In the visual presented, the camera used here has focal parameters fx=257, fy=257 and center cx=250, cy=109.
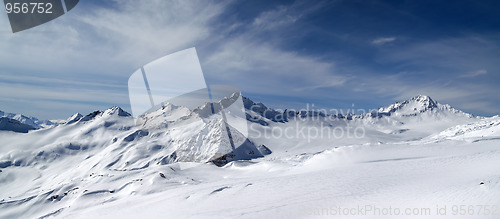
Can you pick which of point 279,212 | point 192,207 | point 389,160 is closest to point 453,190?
point 279,212

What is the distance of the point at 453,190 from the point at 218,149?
71615 millimetres

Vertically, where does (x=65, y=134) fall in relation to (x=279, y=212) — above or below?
above

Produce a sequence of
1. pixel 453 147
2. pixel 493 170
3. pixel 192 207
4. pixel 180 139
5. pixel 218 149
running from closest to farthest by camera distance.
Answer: pixel 493 170
pixel 192 207
pixel 453 147
pixel 218 149
pixel 180 139

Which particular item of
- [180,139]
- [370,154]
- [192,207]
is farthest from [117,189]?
[180,139]

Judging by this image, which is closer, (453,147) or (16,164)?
(453,147)

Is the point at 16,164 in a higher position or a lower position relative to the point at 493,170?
higher

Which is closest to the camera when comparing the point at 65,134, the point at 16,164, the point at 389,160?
the point at 389,160

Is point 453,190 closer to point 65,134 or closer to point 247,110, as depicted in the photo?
point 247,110

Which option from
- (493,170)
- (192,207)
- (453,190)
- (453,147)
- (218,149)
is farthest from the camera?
(218,149)

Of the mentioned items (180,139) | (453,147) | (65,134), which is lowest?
(453,147)

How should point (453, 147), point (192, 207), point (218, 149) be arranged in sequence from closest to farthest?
point (192, 207), point (453, 147), point (218, 149)

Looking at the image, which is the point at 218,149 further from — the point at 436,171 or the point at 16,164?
the point at 16,164

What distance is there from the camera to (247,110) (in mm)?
186750

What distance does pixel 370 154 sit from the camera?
34.6 metres
